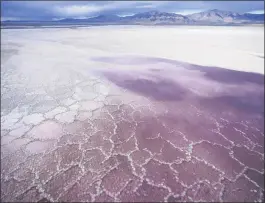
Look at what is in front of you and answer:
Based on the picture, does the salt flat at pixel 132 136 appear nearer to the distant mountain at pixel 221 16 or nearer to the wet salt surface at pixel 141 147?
the wet salt surface at pixel 141 147

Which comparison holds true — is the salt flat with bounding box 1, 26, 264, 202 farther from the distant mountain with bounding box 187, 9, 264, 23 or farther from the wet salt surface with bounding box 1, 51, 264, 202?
the distant mountain with bounding box 187, 9, 264, 23

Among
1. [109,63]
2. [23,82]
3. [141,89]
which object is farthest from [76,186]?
[109,63]

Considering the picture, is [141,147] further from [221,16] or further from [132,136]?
[221,16]

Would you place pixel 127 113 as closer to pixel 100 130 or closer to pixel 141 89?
pixel 100 130

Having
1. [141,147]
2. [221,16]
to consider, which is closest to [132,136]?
[141,147]

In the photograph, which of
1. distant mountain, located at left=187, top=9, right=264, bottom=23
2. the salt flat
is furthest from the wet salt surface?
distant mountain, located at left=187, top=9, right=264, bottom=23

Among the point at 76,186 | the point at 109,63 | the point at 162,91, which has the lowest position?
the point at 76,186
